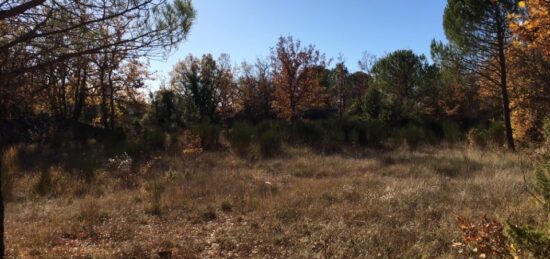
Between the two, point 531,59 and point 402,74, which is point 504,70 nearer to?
point 531,59

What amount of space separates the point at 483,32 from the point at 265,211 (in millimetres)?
11872

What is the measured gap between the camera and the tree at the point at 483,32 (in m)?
14.2

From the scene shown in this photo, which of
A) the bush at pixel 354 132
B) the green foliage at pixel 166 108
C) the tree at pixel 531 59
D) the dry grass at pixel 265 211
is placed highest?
the green foliage at pixel 166 108

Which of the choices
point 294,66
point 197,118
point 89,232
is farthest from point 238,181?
point 197,118

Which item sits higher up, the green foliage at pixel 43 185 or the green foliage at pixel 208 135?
the green foliage at pixel 208 135

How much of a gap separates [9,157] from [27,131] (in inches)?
256

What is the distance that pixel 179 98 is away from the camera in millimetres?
32469

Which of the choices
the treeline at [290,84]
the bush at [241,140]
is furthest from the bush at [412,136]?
the bush at [241,140]

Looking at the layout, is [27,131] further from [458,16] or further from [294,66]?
[458,16]

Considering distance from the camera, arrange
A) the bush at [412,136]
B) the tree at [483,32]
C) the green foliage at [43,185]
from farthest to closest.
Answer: the bush at [412,136], the tree at [483,32], the green foliage at [43,185]

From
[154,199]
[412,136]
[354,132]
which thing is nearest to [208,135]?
[354,132]

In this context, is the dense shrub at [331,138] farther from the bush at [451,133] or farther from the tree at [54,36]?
the tree at [54,36]

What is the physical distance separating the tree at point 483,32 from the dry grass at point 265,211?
5.06m

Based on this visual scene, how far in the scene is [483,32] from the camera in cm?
1462
